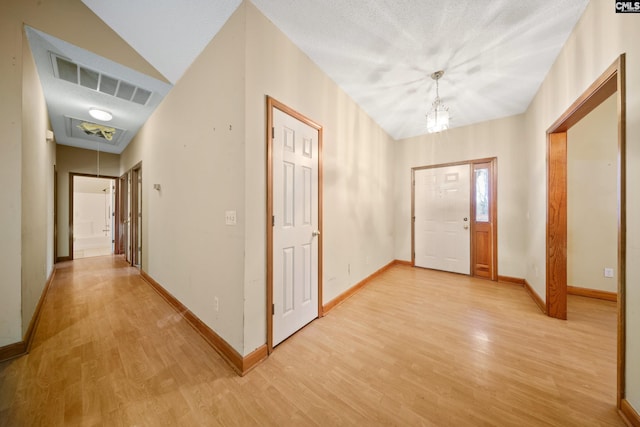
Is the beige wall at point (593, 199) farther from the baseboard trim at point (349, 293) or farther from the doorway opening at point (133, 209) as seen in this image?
the doorway opening at point (133, 209)

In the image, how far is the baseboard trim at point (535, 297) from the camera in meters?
2.45

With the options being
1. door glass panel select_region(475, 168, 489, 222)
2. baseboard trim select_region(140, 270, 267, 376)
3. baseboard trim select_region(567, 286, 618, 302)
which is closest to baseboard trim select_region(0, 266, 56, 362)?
baseboard trim select_region(140, 270, 267, 376)

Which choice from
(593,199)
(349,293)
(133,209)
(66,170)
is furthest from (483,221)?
(66,170)

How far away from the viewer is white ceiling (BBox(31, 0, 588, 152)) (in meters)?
1.65

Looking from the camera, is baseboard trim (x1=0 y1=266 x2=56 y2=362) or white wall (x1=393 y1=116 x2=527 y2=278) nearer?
baseboard trim (x1=0 y1=266 x2=56 y2=362)

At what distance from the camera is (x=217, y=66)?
1.87m

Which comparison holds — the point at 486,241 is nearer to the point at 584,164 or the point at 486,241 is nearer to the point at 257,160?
the point at 584,164

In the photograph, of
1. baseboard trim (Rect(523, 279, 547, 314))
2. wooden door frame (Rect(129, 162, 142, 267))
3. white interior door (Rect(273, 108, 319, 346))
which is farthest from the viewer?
wooden door frame (Rect(129, 162, 142, 267))

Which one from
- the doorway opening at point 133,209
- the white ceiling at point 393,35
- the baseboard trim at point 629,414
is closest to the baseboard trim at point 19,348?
the doorway opening at point 133,209

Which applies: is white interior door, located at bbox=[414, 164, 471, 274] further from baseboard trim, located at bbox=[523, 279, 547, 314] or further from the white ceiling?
the white ceiling

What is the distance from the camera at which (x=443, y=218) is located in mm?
4055

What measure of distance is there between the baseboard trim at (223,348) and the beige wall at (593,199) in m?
4.23

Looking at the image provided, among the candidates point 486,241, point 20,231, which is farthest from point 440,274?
point 20,231

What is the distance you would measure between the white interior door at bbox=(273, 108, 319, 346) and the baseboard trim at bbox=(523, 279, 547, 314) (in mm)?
2656
